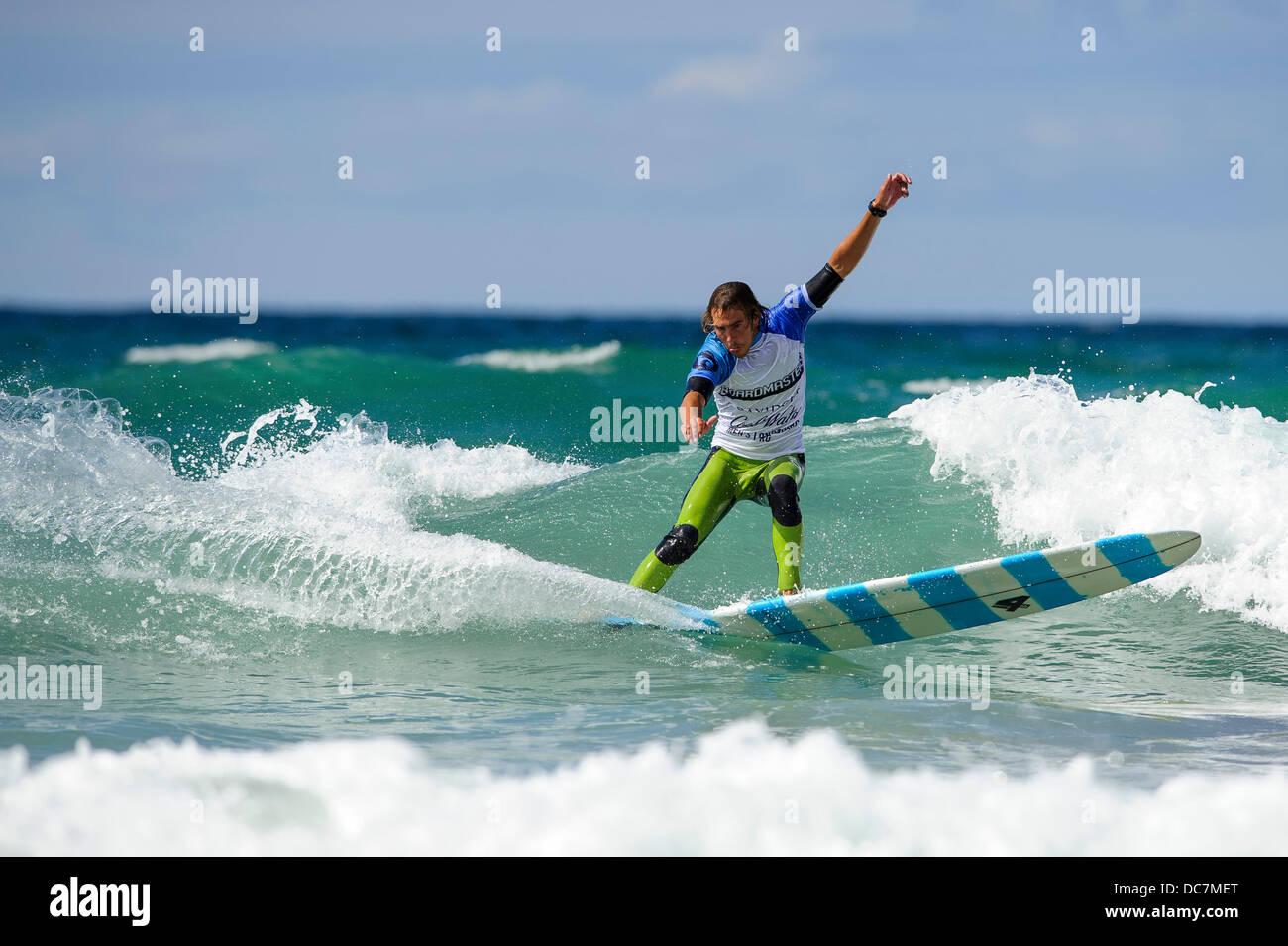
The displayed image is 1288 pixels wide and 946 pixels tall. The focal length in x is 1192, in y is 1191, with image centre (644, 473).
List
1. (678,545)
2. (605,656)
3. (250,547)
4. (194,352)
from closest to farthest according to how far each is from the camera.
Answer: (605,656), (678,545), (250,547), (194,352)

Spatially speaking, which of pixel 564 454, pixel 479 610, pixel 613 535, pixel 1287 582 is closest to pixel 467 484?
pixel 613 535

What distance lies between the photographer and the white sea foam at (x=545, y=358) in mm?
23047

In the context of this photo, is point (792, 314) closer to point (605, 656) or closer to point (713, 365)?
point (713, 365)

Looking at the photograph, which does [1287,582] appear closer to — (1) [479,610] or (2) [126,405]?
(1) [479,610]

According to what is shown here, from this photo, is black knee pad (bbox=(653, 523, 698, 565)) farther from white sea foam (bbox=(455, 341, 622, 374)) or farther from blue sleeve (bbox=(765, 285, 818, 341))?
white sea foam (bbox=(455, 341, 622, 374))

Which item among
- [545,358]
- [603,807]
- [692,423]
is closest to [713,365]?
[692,423]

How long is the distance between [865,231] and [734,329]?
83 centimetres

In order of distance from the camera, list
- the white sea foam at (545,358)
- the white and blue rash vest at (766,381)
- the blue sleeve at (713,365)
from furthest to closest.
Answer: the white sea foam at (545,358) → the white and blue rash vest at (766,381) → the blue sleeve at (713,365)

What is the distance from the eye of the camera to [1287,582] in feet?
23.9

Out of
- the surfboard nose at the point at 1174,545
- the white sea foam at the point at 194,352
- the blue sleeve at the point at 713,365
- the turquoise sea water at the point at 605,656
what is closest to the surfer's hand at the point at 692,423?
the blue sleeve at the point at 713,365

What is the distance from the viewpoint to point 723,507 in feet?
20.1

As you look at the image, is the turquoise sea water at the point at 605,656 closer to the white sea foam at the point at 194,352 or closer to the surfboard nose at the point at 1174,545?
the surfboard nose at the point at 1174,545

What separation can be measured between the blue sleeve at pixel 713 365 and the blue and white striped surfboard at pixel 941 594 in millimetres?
1192
